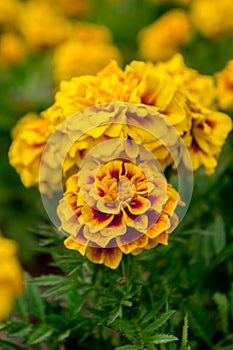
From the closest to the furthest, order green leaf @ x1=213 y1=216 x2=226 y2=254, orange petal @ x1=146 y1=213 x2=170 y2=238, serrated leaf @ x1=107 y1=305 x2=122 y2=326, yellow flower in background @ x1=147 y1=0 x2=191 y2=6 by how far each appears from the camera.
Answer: orange petal @ x1=146 y1=213 x2=170 y2=238 → serrated leaf @ x1=107 y1=305 x2=122 y2=326 → green leaf @ x1=213 y1=216 x2=226 y2=254 → yellow flower in background @ x1=147 y1=0 x2=191 y2=6

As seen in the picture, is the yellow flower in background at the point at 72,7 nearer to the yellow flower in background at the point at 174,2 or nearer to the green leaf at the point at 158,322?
the yellow flower in background at the point at 174,2

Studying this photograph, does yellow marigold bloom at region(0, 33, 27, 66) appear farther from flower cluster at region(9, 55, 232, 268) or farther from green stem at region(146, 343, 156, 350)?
green stem at region(146, 343, 156, 350)

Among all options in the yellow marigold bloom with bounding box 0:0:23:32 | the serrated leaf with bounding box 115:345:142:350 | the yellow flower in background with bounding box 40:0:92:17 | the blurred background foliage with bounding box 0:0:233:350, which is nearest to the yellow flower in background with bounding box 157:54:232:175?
the blurred background foliage with bounding box 0:0:233:350

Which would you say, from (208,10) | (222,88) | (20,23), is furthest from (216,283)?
(20,23)

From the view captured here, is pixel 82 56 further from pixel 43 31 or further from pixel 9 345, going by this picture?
pixel 9 345

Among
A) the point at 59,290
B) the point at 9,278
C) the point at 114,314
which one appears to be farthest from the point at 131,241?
the point at 9,278

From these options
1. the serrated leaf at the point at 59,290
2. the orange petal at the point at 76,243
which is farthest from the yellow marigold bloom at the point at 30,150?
the orange petal at the point at 76,243

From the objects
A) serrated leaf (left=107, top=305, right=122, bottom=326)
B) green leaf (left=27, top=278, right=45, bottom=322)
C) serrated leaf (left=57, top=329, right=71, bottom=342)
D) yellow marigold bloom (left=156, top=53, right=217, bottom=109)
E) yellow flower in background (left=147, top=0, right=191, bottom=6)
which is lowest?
yellow flower in background (left=147, top=0, right=191, bottom=6)
